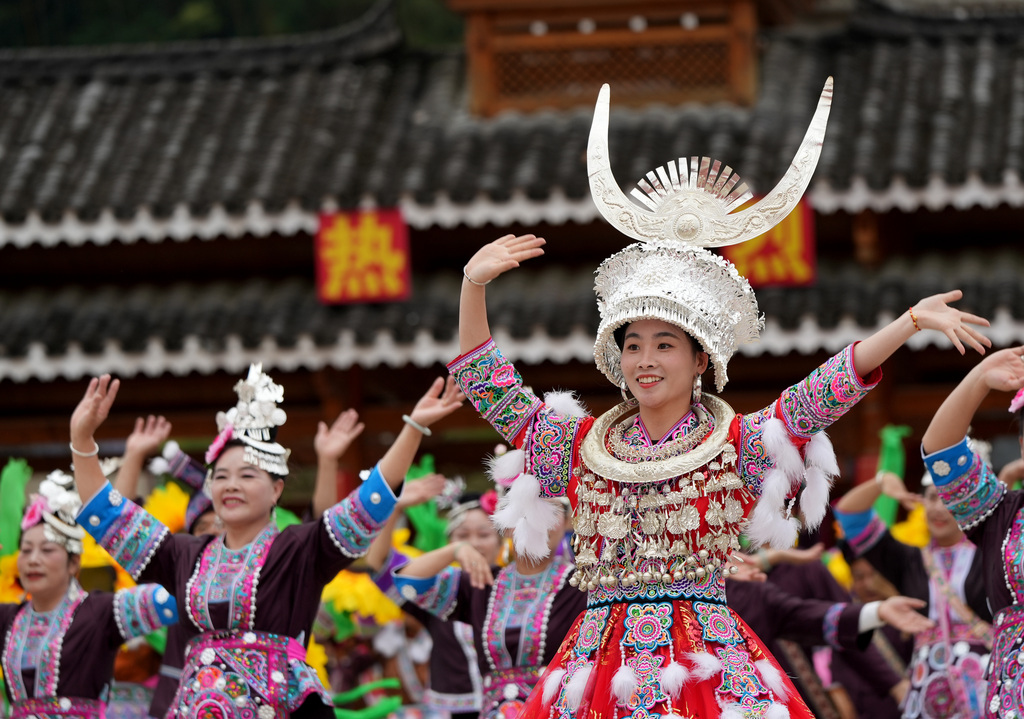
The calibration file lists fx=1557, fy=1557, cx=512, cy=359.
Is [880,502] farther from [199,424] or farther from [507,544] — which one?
[199,424]

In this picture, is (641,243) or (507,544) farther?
(507,544)

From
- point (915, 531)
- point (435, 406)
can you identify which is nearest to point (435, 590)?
point (435, 406)

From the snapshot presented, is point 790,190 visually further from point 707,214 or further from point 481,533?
point 481,533

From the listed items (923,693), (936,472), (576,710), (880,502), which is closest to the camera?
(576,710)

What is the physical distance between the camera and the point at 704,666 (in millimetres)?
3865

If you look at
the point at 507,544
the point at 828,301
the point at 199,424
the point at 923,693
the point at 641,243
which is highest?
the point at 828,301

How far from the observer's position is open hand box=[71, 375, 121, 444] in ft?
16.3

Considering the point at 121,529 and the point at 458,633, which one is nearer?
the point at 121,529

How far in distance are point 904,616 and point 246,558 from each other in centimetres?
214

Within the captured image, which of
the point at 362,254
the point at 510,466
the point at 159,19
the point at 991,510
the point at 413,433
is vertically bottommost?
the point at 510,466

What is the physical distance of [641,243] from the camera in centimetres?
425

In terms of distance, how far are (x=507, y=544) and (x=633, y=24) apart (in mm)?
→ 5385

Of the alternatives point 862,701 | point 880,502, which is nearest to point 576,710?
point 862,701

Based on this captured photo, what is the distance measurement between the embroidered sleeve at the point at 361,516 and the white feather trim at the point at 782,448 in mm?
1463
